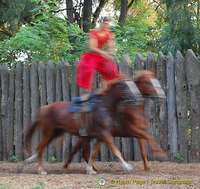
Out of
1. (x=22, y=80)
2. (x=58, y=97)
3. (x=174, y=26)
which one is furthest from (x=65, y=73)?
(x=174, y=26)

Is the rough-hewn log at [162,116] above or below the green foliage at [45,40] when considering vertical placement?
below

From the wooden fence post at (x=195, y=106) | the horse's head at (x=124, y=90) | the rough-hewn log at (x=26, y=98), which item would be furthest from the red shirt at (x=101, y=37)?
the rough-hewn log at (x=26, y=98)

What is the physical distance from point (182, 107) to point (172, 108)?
185 mm

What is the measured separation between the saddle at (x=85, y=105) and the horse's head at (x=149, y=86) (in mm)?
704

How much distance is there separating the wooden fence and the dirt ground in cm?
41

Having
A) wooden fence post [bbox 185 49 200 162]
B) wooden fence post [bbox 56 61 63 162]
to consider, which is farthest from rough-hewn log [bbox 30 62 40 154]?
wooden fence post [bbox 185 49 200 162]

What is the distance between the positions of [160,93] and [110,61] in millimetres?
1041

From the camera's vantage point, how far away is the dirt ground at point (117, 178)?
435 cm

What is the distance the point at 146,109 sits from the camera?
675 cm

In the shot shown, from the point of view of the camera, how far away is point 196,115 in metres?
6.34

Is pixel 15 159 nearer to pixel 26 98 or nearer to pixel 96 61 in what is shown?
pixel 26 98

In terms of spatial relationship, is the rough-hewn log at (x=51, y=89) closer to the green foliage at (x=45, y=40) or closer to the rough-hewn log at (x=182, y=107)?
the green foliage at (x=45, y=40)

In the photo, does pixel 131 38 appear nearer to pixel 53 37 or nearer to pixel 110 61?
pixel 53 37

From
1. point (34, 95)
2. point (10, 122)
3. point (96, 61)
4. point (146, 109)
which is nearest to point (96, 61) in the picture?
point (96, 61)
